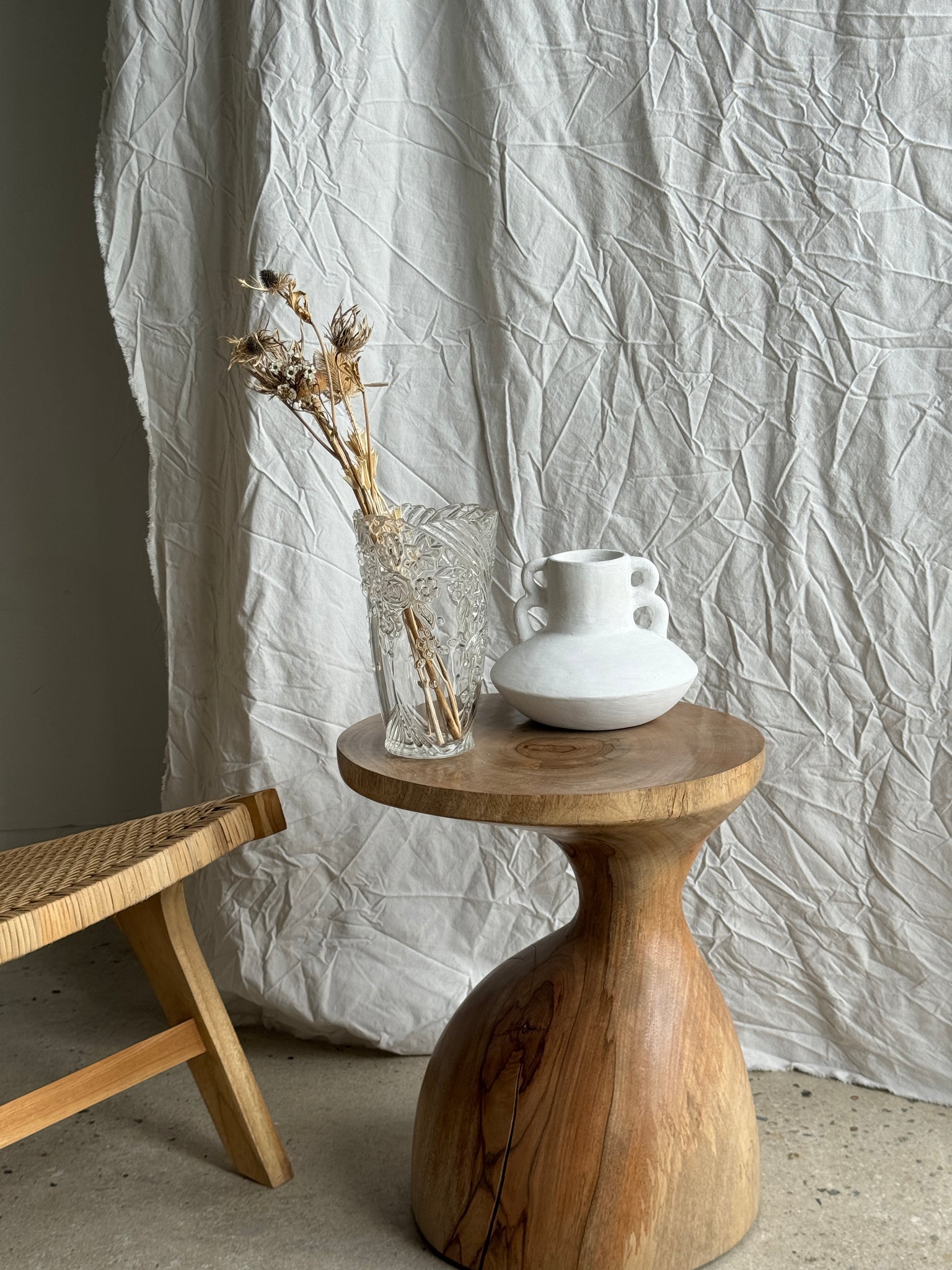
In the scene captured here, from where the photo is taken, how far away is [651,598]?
3.74 feet

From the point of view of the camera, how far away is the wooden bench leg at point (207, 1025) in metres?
1.19

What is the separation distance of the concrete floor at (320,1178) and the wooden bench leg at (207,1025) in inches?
1.7

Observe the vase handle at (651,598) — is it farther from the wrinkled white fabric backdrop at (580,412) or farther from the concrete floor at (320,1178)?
the concrete floor at (320,1178)

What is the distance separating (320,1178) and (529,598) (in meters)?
0.70

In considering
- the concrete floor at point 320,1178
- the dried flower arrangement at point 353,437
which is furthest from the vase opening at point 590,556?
the concrete floor at point 320,1178

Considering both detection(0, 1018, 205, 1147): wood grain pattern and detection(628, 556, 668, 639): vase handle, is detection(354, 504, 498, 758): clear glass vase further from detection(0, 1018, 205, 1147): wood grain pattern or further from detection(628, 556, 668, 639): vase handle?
detection(0, 1018, 205, 1147): wood grain pattern

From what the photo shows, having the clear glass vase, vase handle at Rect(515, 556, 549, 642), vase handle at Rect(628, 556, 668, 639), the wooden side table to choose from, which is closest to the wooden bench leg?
the wooden side table

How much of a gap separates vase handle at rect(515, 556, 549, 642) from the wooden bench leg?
0.46m

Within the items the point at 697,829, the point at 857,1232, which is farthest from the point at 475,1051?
the point at 857,1232

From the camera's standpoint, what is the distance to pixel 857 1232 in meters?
1.15

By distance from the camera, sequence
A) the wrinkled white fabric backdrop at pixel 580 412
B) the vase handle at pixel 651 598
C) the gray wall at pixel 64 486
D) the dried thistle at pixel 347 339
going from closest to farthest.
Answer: the dried thistle at pixel 347 339, the vase handle at pixel 651 598, the wrinkled white fabric backdrop at pixel 580 412, the gray wall at pixel 64 486

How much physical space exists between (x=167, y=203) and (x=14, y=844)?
117cm

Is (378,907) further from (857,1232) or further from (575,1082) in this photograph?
(857,1232)

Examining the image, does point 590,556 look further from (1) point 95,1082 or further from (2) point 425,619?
(1) point 95,1082
